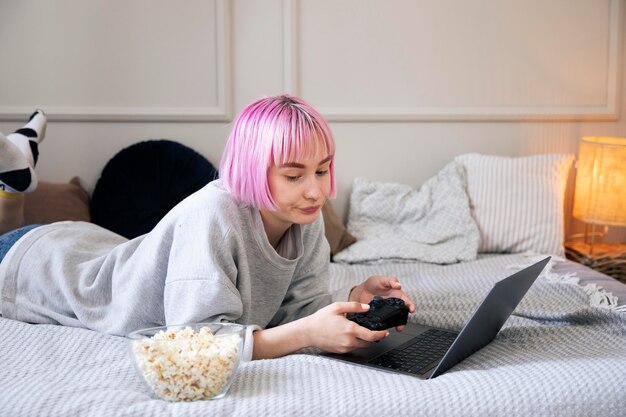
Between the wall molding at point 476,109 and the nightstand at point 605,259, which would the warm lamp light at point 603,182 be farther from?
the wall molding at point 476,109

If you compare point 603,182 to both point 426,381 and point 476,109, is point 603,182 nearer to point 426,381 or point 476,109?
point 476,109

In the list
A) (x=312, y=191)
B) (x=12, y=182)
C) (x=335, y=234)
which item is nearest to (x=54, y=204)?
(x=12, y=182)

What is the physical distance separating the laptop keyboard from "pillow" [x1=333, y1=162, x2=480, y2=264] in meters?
1.02

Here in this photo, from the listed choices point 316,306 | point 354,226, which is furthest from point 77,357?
point 354,226

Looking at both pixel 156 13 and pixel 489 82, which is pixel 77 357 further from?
pixel 489 82

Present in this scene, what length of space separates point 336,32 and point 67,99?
105 cm

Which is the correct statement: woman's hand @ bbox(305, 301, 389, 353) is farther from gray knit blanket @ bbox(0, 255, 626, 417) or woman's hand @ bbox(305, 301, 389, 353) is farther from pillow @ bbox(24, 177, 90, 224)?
pillow @ bbox(24, 177, 90, 224)

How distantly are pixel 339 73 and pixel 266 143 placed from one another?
1.55 m

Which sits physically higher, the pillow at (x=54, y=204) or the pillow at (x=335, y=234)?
the pillow at (x=54, y=204)

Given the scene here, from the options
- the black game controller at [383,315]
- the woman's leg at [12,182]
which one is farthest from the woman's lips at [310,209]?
the woman's leg at [12,182]

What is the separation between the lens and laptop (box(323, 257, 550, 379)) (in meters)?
1.27

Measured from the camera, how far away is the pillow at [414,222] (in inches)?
101

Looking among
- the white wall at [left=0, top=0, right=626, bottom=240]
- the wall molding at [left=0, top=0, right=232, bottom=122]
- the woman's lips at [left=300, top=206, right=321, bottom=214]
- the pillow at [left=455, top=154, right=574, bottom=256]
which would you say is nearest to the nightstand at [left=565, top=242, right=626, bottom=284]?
the pillow at [left=455, top=154, right=574, bottom=256]

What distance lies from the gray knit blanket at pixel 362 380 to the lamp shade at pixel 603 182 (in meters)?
1.12
